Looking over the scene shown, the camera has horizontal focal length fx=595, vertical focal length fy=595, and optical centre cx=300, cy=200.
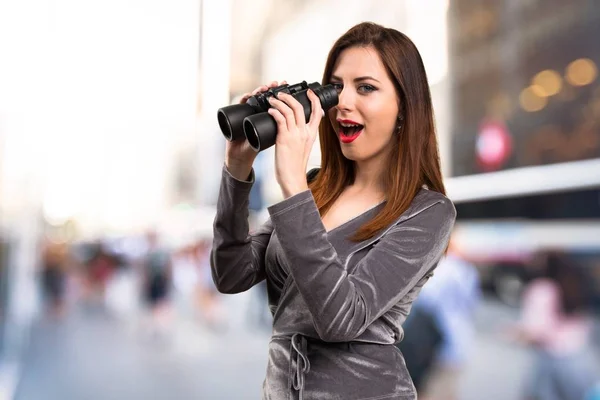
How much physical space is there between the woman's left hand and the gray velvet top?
0.02 m

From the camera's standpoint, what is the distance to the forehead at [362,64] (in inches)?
34.9

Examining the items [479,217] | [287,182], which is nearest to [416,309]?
[479,217]

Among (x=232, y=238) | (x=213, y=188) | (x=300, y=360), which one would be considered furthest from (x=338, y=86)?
(x=213, y=188)

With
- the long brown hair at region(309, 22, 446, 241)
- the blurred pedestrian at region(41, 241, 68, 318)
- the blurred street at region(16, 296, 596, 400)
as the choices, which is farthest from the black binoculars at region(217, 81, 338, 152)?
the blurred pedestrian at region(41, 241, 68, 318)

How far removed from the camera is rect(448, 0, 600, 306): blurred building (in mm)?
2246

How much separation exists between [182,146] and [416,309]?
5.09 feet

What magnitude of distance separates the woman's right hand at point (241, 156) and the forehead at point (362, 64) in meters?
0.10

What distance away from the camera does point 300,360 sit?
821mm

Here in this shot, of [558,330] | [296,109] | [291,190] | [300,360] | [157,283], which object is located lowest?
[157,283]

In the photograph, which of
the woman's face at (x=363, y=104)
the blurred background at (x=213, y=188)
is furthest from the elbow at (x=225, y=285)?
the blurred background at (x=213, y=188)

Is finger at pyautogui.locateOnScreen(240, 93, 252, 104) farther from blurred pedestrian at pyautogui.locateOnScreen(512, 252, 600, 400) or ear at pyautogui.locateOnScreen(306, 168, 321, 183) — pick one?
blurred pedestrian at pyautogui.locateOnScreen(512, 252, 600, 400)

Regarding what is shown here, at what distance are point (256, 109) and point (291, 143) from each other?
0.11 metres

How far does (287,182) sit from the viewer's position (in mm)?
758

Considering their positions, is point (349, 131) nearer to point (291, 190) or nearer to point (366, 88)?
point (366, 88)
